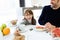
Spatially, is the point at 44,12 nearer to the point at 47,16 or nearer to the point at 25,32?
the point at 47,16

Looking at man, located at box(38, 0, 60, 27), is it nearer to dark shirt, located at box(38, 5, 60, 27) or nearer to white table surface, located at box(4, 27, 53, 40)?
dark shirt, located at box(38, 5, 60, 27)

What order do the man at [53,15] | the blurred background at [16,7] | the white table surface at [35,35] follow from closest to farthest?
the white table surface at [35,35]
the man at [53,15]
the blurred background at [16,7]

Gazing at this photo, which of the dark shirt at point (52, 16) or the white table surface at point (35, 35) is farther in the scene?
the dark shirt at point (52, 16)

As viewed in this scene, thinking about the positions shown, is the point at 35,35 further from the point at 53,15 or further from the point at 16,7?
the point at 16,7

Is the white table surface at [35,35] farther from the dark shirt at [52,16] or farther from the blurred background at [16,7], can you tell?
the blurred background at [16,7]

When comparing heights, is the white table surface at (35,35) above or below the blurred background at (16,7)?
below

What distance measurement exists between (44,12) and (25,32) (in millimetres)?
660

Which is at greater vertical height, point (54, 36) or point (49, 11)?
point (49, 11)

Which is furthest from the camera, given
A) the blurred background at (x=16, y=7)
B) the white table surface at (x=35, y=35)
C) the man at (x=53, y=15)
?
the blurred background at (x=16, y=7)

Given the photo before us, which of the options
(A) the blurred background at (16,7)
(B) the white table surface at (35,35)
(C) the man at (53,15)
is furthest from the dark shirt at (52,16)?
(A) the blurred background at (16,7)

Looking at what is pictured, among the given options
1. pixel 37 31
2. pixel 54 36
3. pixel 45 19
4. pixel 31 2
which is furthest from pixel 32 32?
pixel 31 2

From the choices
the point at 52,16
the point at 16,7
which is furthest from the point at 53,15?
the point at 16,7

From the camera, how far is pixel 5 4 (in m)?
2.88

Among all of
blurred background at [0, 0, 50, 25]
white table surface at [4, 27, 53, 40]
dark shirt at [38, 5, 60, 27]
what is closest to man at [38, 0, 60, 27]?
dark shirt at [38, 5, 60, 27]
